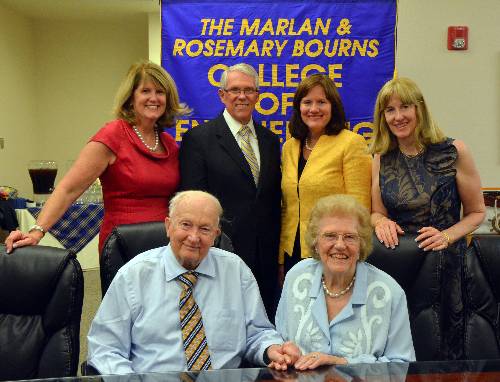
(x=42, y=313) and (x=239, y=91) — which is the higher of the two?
(x=239, y=91)

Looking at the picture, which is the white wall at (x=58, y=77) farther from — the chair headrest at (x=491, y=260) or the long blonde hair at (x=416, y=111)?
the chair headrest at (x=491, y=260)

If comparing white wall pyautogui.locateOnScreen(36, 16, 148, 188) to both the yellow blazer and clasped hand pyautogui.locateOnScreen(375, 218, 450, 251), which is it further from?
clasped hand pyautogui.locateOnScreen(375, 218, 450, 251)

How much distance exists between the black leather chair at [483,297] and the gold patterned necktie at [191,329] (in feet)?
2.76

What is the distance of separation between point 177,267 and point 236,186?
Answer: 2.75 ft

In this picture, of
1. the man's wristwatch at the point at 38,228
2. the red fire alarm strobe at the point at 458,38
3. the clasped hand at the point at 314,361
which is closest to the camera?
the clasped hand at the point at 314,361

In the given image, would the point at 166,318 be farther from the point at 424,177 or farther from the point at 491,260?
the point at 424,177

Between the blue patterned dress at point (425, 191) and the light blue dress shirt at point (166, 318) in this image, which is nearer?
the light blue dress shirt at point (166, 318)

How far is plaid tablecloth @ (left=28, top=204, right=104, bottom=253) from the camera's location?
19.9ft

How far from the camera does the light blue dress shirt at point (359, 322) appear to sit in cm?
185

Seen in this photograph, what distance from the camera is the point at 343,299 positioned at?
1942 mm

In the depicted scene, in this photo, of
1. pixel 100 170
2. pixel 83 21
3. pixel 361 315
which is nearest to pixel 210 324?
pixel 361 315

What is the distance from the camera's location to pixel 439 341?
2088mm

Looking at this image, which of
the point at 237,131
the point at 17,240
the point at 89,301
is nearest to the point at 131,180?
the point at 237,131

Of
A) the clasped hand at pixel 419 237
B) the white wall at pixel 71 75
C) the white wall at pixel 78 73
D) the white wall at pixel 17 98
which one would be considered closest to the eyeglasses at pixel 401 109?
the clasped hand at pixel 419 237
